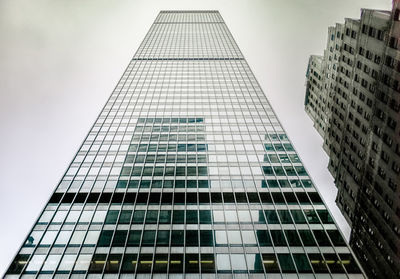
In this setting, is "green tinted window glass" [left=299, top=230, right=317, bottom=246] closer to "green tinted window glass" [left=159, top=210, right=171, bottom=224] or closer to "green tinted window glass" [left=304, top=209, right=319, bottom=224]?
"green tinted window glass" [left=304, top=209, right=319, bottom=224]

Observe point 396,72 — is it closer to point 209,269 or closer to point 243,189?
point 243,189

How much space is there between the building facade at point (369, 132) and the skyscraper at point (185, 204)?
54.6 ft

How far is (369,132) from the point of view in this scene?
5922cm

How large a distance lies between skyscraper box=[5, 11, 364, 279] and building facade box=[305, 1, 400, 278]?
54.6 feet

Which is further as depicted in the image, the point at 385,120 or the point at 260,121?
the point at 260,121

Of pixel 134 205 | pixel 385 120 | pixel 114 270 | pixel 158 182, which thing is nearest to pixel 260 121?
pixel 385 120

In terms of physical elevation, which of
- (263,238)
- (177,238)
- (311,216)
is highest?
(177,238)

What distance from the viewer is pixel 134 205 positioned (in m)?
42.2

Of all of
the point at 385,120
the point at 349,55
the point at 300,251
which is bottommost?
the point at 300,251

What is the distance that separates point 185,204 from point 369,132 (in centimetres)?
3919

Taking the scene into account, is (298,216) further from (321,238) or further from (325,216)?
(321,238)

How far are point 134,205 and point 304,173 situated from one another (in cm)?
2607

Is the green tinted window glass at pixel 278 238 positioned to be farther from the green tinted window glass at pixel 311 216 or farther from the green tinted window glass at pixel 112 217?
the green tinted window glass at pixel 112 217

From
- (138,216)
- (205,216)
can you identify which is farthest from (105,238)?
(205,216)
